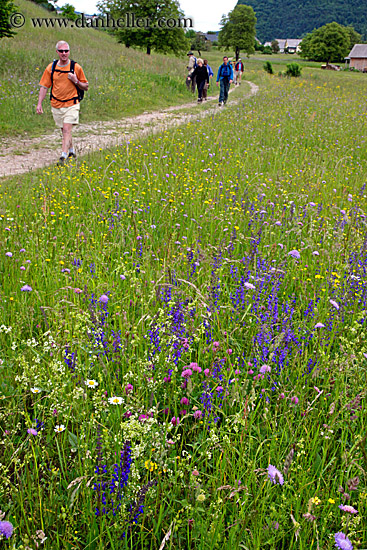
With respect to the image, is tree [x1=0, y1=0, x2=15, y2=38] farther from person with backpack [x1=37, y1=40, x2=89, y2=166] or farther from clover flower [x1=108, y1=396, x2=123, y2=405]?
clover flower [x1=108, y1=396, x2=123, y2=405]

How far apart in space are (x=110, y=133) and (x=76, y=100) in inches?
154

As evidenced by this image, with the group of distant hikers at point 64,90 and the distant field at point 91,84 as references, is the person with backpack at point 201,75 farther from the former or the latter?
the group of distant hikers at point 64,90

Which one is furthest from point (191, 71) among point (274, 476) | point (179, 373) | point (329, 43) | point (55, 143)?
point (329, 43)

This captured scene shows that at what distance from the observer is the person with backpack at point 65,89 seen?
8133 millimetres

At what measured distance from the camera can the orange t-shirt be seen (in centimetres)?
816

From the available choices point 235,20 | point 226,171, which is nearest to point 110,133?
point 226,171

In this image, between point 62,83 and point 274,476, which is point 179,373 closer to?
point 274,476

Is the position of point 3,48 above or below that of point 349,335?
above

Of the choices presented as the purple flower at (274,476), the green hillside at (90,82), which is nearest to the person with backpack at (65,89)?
the green hillside at (90,82)

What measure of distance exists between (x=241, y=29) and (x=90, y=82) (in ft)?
282

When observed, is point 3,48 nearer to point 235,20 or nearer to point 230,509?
point 230,509

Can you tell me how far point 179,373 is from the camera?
246cm

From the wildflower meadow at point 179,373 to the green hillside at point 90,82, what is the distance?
24.5ft

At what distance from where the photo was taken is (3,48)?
17.2 m
